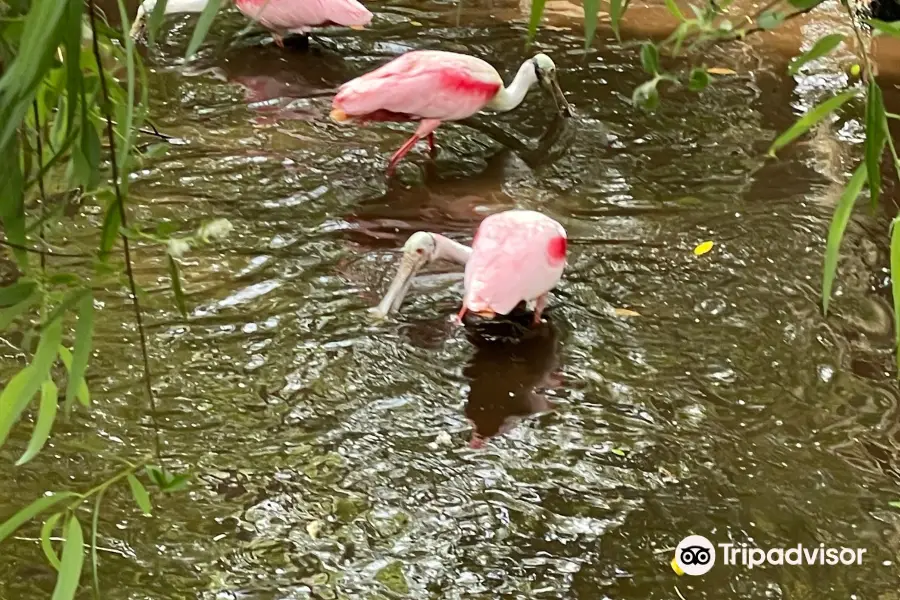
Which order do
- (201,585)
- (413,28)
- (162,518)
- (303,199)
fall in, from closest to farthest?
(201,585) → (162,518) → (303,199) → (413,28)

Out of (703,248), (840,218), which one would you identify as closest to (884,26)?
(840,218)

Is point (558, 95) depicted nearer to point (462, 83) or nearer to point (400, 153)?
point (462, 83)

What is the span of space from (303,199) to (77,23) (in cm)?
251

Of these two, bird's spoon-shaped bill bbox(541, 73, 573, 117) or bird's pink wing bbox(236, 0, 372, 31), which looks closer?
bird's spoon-shaped bill bbox(541, 73, 573, 117)

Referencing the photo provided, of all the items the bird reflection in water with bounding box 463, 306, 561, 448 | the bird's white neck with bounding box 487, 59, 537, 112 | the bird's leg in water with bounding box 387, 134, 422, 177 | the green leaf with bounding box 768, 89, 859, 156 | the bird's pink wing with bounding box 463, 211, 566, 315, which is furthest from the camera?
the bird's white neck with bounding box 487, 59, 537, 112

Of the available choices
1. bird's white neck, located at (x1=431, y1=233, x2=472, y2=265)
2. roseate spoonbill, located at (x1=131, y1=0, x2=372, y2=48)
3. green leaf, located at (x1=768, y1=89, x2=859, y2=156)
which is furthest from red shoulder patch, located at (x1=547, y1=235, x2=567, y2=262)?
roseate spoonbill, located at (x1=131, y1=0, x2=372, y2=48)

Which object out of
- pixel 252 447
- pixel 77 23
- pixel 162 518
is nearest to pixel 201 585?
pixel 162 518

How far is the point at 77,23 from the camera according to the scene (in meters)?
0.77

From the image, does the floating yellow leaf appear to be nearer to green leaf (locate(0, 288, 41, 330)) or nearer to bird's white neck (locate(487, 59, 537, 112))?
bird's white neck (locate(487, 59, 537, 112))

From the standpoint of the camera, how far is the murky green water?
1.95 meters

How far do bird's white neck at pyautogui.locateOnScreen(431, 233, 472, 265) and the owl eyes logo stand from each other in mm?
1042

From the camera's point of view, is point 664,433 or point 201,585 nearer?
point 201,585

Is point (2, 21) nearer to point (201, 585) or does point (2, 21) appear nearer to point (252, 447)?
point (201, 585)

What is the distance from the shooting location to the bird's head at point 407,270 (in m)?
2.68
